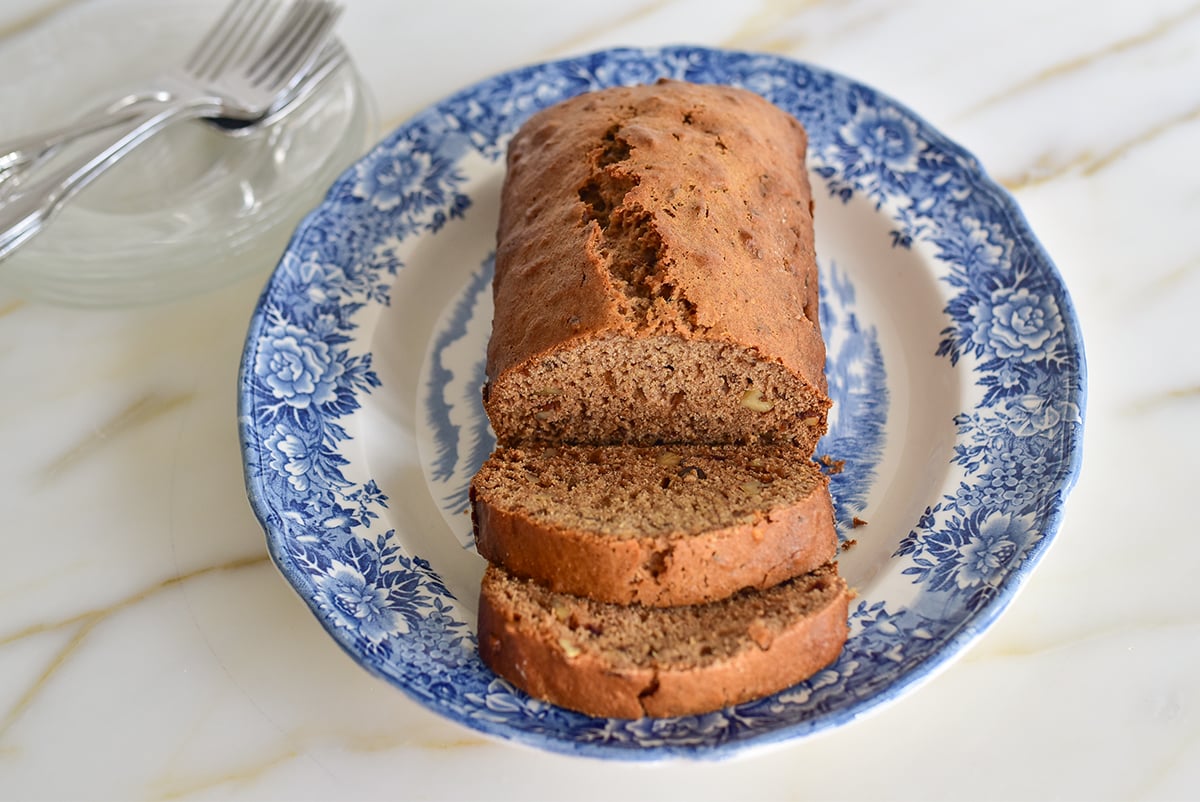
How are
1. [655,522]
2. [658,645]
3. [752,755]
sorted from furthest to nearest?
[655,522] < [658,645] < [752,755]

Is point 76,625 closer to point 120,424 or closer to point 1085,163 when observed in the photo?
point 120,424

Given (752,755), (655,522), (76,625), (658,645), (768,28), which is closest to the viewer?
(752,755)

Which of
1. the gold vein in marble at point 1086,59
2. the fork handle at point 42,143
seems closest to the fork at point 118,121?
the fork handle at point 42,143

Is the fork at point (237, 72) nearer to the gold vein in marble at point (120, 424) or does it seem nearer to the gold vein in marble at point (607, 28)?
the gold vein in marble at point (120, 424)

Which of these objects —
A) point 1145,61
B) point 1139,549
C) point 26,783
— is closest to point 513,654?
point 26,783

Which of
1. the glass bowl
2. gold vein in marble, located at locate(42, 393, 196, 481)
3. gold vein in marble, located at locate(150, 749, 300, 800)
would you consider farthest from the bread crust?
the glass bowl

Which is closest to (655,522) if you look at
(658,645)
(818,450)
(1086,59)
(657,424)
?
(658,645)

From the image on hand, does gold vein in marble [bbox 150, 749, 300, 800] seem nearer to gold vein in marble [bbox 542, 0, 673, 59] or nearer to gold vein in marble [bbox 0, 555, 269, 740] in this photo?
gold vein in marble [bbox 0, 555, 269, 740]
